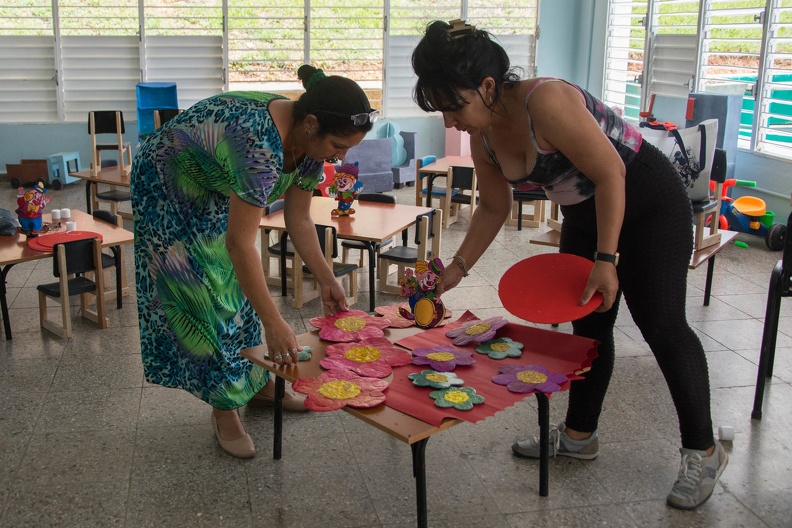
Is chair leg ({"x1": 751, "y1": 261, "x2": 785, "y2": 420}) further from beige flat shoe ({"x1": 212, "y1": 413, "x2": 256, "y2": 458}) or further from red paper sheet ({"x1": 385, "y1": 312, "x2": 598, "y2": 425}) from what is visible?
beige flat shoe ({"x1": 212, "y1": 413, "x2": 256, "y2": 458})

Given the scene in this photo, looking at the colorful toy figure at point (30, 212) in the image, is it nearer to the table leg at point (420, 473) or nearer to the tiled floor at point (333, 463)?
the tiled floor at point (333, 463)

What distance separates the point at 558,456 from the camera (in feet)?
10.4

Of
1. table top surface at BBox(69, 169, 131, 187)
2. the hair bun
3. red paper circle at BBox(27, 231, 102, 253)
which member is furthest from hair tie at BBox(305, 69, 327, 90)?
table top surface at BBox(69, 169, 131, 187)

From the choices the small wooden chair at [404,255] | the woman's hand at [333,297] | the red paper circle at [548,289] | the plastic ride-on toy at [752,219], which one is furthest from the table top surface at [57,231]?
the plastic ride-on toy at [752,219]

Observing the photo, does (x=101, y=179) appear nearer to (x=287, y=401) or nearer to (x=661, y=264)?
(x=287, y=401)

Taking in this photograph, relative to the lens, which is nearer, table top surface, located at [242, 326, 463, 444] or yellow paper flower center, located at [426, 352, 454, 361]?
table top surface, located at [242, 326, 463, 444]

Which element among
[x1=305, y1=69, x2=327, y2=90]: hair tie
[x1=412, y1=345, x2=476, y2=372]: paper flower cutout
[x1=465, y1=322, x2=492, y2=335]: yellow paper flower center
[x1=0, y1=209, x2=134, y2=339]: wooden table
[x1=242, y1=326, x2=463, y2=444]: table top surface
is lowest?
[x1=0, y1=209, x2=134, y2=339]: wooden table

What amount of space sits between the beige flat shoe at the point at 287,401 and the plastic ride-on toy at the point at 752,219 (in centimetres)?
470

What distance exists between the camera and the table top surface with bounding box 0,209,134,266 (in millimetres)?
4531

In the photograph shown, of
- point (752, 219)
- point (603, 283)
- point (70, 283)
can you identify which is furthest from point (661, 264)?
point (752, 219)

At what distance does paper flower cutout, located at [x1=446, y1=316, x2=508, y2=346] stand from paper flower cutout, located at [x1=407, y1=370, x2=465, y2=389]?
0.28 metres

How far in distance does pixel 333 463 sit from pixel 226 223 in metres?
1.04

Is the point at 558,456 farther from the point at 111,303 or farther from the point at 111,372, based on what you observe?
the point at 111,303

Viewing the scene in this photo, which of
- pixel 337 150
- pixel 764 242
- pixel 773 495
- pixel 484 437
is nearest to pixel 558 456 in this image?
pixel 484 437
